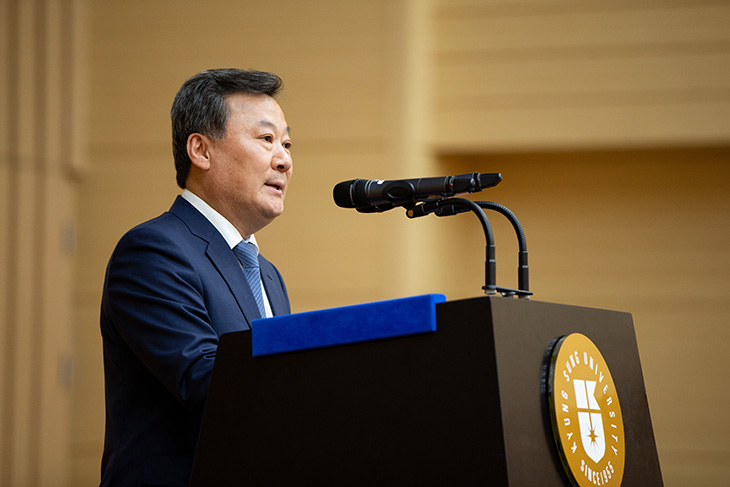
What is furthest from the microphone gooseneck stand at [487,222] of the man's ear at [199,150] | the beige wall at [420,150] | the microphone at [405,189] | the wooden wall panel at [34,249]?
the wooden wall panel at [34,249]

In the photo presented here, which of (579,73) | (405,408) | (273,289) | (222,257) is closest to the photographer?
(405,408)

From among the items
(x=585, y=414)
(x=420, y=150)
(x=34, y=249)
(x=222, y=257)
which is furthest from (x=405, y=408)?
(x=34, y=249)

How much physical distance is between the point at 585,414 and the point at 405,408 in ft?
0.95

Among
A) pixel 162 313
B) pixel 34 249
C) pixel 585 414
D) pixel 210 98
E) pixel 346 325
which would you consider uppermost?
pixel 34 249

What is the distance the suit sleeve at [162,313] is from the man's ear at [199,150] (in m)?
0.37

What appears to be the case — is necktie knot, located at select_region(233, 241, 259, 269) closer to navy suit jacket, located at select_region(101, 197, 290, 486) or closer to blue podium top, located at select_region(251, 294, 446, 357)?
navy suit jacket, located at select_region(101, 197, 290, 486)

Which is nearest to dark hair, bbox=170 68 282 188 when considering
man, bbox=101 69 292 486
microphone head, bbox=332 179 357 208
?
man, bbox=101 69 292 486

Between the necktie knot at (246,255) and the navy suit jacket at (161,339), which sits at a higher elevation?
the necktie knot at (246,255)

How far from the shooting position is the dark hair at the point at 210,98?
2.07 metres

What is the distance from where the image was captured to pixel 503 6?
461 cm

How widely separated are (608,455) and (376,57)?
3.47m

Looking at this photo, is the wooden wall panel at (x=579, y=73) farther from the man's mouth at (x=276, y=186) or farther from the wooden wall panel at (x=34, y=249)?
the man's mouth at (x=276, y=186)

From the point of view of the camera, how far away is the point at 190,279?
66.4 inches

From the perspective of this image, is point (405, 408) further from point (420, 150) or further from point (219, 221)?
point (420, 150)
